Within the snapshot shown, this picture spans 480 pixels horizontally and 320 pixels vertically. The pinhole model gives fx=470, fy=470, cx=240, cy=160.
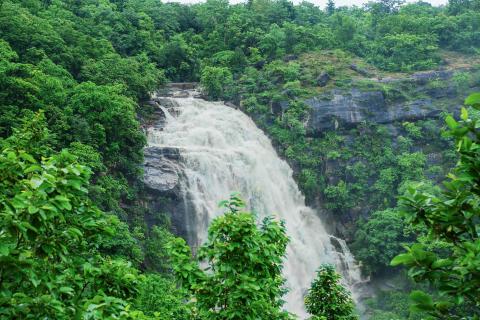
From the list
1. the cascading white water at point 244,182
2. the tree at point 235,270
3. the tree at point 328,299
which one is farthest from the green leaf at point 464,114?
the cascading white water at point 244,182

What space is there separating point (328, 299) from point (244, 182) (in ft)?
59.3

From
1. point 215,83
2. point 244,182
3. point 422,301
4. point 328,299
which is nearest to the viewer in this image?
point 422,301

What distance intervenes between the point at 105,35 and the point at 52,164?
39.6 meters

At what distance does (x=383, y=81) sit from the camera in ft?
126

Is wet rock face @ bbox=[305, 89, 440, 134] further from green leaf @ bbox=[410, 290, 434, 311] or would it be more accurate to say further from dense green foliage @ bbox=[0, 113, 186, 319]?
green leaf @ bbox=[410, 290, 434, 311]

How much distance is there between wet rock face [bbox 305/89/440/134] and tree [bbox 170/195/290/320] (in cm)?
2906

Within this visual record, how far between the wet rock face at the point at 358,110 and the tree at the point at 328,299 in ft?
81.7

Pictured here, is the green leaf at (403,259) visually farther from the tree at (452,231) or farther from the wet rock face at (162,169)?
the wet rock face at (162,169)

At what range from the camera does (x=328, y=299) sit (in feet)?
32.1

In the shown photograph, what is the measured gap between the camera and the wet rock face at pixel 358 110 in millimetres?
34625

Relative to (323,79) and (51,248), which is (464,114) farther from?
(323,79)

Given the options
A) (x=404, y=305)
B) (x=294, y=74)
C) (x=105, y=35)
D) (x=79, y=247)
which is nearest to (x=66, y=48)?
(x=105, y=35)

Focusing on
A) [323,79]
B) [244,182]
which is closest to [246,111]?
[323,79]

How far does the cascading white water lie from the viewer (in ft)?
83.5
